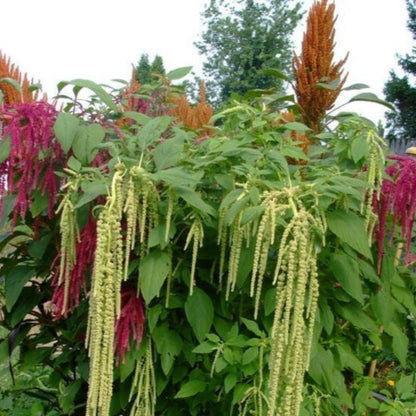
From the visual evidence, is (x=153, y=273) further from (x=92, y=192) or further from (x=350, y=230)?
(x=350, y=230)

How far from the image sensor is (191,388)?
4.75ft

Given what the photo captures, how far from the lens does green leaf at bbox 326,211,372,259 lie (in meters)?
1.34

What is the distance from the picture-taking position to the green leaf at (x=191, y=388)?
4.69 feet

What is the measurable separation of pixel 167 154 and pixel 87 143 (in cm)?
19

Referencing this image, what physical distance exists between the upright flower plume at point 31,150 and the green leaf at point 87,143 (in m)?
0.06

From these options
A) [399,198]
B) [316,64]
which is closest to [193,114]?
[316,64]

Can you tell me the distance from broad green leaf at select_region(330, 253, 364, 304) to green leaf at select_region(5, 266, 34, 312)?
79 centimetres

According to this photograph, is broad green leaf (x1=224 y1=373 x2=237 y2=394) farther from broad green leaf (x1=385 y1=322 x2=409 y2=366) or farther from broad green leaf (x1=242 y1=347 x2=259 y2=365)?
broad green leaf (x1=385 y1=322 x2=409 y2=366)

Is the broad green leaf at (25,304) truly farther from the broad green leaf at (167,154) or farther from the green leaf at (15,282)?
the broad green leaf at (167,154)

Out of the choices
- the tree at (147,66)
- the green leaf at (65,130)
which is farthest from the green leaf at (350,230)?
the tree at (147,66)

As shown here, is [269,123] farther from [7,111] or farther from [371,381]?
[371,381]

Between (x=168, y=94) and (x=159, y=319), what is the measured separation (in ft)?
2.59

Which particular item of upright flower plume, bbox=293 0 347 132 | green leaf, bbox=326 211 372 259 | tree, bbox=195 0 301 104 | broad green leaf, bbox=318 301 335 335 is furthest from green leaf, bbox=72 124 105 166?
tree, bbox=195 0 301 104

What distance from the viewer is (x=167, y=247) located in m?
1.39
